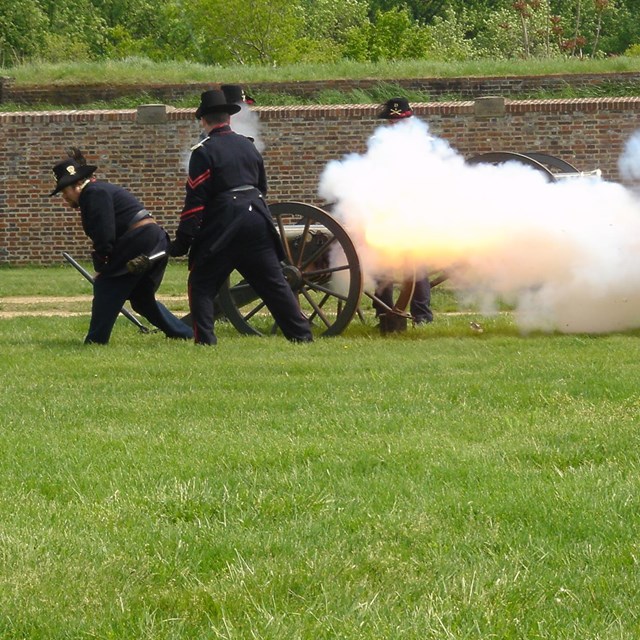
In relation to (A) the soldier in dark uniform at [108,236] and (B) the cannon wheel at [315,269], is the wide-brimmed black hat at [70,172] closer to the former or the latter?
(A) the soldier in dark uniform at [108,236]

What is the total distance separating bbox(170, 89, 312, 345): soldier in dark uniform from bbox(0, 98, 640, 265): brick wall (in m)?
9.56

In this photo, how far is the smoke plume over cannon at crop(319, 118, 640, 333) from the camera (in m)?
10.1

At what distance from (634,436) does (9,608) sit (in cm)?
293

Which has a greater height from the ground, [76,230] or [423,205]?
[423,205]

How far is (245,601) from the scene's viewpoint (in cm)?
360

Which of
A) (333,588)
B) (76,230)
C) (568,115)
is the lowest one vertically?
(76,230)

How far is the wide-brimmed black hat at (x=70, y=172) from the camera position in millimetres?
9992

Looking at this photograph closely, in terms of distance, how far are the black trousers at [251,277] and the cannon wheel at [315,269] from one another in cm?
42

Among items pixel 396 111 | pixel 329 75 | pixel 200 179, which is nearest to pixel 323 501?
pixel 200 179

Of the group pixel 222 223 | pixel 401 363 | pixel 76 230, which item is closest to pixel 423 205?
pixel 222 223

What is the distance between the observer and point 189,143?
19734 mm

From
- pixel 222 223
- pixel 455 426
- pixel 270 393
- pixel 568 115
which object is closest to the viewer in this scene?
pixel 455 426

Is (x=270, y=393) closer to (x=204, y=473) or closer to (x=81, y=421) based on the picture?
(x=81, y=421)

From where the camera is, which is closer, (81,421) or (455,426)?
(455,426)
